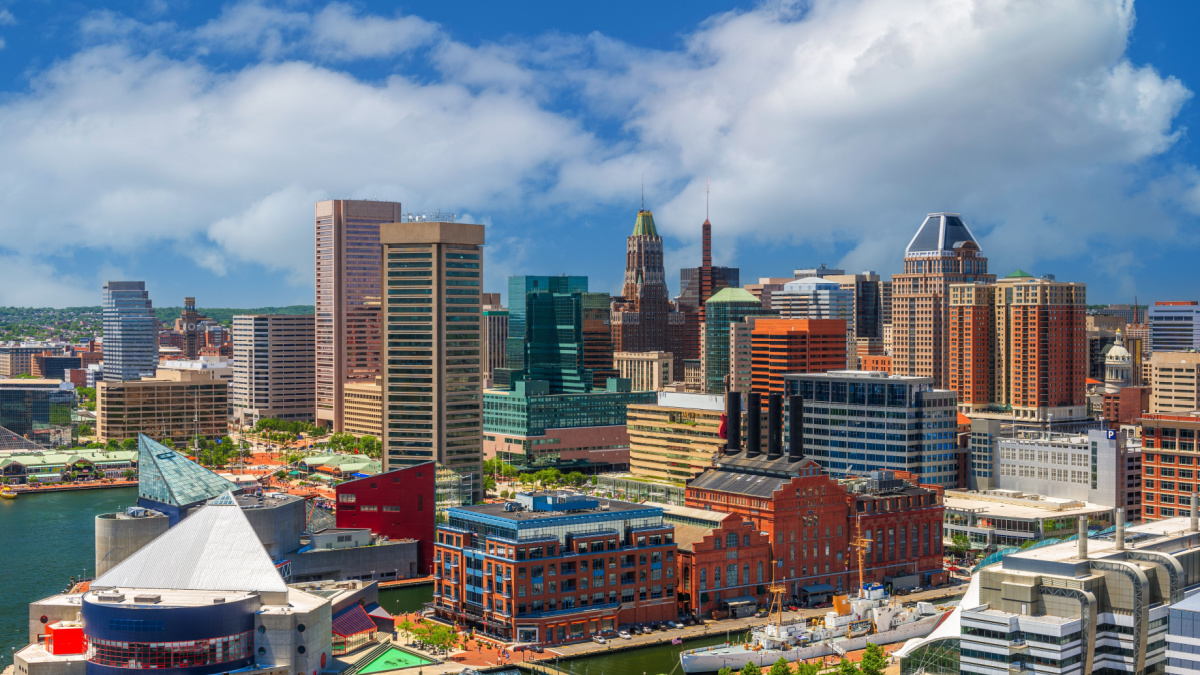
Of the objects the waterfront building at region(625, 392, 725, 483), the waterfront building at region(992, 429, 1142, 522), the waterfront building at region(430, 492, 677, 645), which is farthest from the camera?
the waterfront building at region(625, 392, 725, 483)

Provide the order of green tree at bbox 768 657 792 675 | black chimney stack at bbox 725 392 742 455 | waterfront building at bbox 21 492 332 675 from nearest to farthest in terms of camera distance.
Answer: waterfront building at bbox 21 492 332 675 < green tree at bbox 768 657 792 675 < black chimney stack at bbox 725 392 742 455

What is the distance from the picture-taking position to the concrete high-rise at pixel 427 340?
14262 centimetres

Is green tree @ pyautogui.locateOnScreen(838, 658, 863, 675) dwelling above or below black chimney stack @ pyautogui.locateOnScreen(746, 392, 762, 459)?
below

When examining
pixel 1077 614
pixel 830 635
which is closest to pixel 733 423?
pixel 830 635

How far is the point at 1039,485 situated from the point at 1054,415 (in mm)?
45614

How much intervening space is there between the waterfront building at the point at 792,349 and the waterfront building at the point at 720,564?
66.6 metres

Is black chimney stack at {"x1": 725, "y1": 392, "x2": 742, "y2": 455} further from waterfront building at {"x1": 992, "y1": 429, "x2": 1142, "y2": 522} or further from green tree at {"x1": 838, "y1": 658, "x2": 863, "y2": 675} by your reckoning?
green tree at {"x1": 838, "y1": 658, "x2": 863, "y2": 675}

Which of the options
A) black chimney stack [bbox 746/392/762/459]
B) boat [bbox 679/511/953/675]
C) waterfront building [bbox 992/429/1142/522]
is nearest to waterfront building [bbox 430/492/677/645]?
boat [bbox 679/511/953/675]

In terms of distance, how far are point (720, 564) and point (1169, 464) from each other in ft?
148

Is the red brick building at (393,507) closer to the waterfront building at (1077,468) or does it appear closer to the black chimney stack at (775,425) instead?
the black chimney stack at (775,425)

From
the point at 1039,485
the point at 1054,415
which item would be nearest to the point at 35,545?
the point at 1039,485

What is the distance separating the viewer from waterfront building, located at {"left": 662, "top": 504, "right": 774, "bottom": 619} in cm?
10262

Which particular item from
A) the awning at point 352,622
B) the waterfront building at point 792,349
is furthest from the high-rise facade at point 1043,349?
the awning at point 352,622

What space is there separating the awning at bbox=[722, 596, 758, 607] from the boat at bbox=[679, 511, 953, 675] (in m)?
1.67
